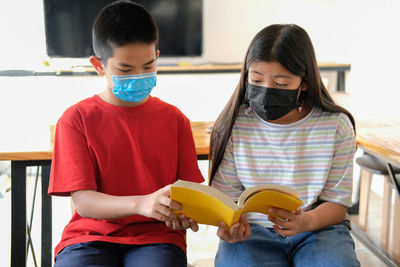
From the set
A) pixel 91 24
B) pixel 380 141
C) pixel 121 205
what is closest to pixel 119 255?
pixel 121 205

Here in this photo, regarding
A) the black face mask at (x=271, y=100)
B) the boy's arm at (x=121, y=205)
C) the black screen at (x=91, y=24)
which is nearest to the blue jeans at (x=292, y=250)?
the boy's arm at (x=121, y=205)

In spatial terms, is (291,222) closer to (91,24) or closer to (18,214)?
→ (18,214)

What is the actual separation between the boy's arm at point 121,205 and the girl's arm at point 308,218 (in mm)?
277

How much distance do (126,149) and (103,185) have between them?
0.12 meters

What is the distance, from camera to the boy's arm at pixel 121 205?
3.57ft

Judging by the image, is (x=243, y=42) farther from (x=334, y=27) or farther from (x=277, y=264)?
(x=277, y=264)

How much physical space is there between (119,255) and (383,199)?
5.40 ft

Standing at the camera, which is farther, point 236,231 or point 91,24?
point 91,24

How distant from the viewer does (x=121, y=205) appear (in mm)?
1152

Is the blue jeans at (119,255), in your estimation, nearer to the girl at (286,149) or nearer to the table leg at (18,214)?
the girl at (286,149)

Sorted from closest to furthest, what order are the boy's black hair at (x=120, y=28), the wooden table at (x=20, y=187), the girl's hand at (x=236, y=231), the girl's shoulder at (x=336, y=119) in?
1. the girl's hand at (x=236, y=231)
2. the boy's black hair at (x=120, y=28)
3. the girl's shoulder at (x=336, y=119)
4. the wooden table at (x=20, y=187)

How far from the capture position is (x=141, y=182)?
1.26 m

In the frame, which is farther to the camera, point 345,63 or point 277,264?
point 345,63

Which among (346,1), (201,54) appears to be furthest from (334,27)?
(201,54)
